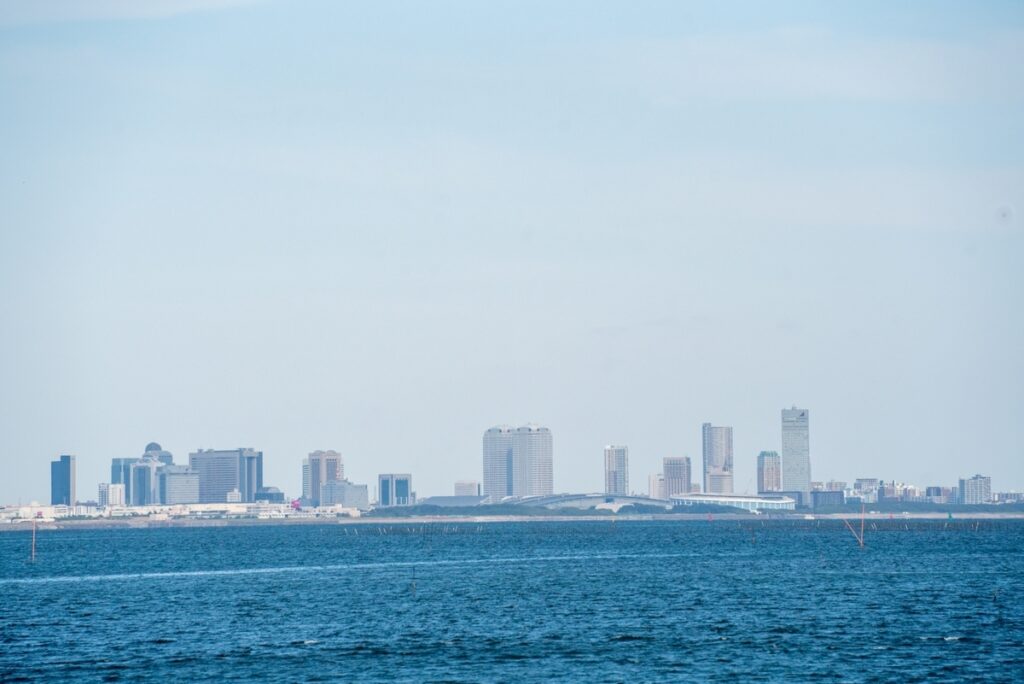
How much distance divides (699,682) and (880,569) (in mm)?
88614

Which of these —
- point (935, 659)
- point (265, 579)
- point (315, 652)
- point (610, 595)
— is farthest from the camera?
point (265, 579)

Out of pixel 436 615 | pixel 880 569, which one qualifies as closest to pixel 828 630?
pixel 436 615

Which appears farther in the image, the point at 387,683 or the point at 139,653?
the point at 139,653

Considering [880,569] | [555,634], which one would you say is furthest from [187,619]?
[880,569]

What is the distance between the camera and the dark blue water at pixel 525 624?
74.9 meters

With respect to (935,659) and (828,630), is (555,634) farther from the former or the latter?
(935,659)

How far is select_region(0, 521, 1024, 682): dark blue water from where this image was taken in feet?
246

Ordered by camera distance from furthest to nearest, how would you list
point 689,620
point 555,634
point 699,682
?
point 689,620 < point 555,634 < point 699,682

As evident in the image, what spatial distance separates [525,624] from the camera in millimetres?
95688

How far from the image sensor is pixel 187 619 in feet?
333

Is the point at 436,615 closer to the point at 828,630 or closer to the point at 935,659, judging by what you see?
the point at 828,630

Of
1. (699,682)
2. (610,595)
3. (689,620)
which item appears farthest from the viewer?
(610,595)

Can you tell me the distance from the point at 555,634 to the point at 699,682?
20552 millimetres

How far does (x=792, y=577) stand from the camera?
139250 mm
